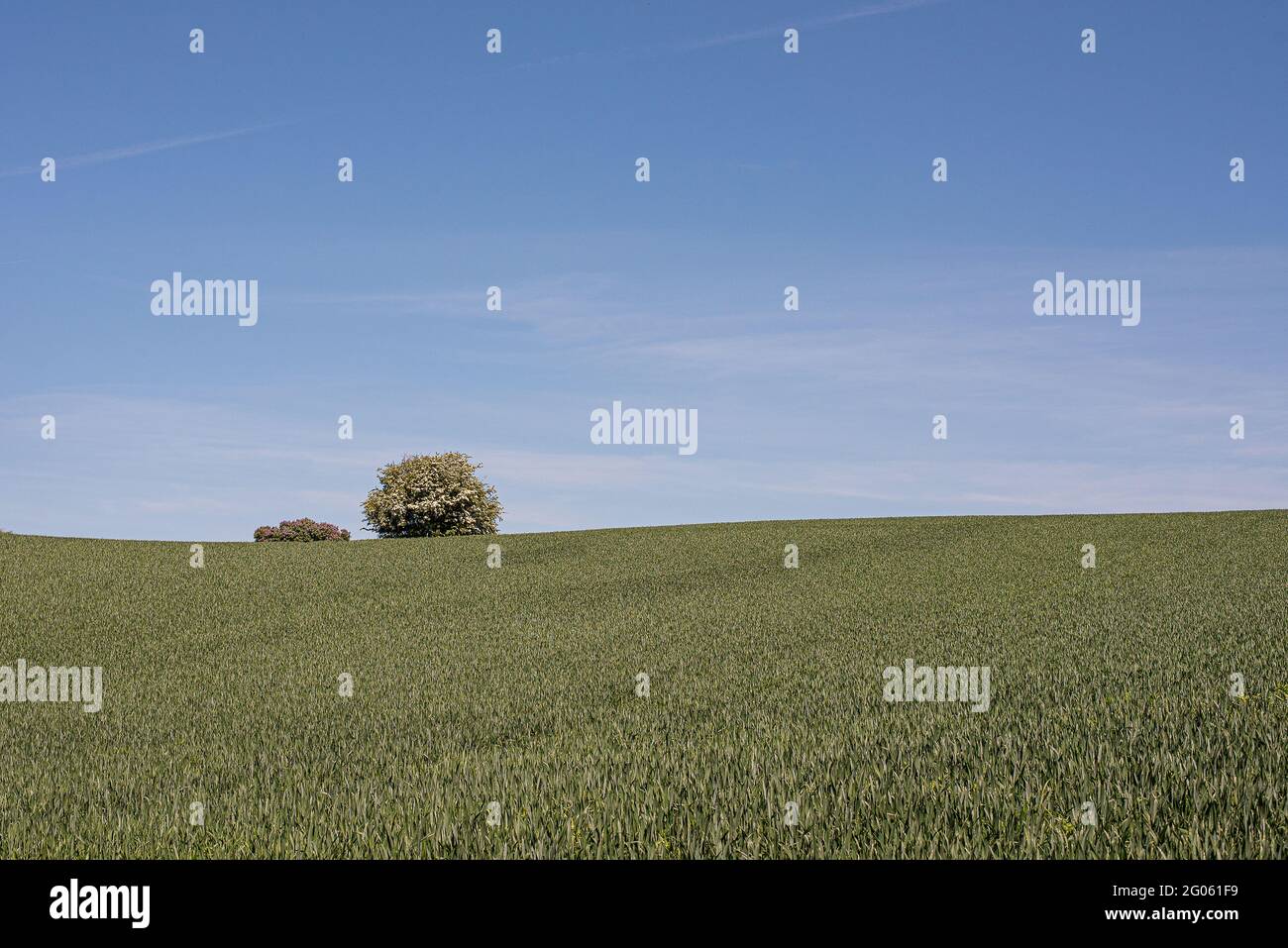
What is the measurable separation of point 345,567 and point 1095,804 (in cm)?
3383

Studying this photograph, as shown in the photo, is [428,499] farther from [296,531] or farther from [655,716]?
[655,716]

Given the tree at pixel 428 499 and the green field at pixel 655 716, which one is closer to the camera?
the green field at pixel 655 716

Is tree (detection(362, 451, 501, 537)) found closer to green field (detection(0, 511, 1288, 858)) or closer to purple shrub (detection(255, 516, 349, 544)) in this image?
purple shrub (detection(255, 516, 349, 544))

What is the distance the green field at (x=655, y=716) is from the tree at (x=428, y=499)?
4243 centimetres

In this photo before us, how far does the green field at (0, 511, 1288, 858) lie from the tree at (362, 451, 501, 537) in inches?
1671

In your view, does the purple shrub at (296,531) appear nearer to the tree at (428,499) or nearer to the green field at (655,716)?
the tree at (428,499)

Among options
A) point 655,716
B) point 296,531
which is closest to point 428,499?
point 296,531

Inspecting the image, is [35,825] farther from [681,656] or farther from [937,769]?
[681,656]

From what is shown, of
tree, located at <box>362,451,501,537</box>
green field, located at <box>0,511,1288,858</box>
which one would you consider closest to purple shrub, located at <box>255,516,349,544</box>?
tree, located at <box>362,451,501,537</box>

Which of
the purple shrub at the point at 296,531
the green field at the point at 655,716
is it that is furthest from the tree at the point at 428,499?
the green field at the point at 655,716

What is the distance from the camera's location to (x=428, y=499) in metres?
77.2

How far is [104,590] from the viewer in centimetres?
3188

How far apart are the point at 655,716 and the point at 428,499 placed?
2610 inches

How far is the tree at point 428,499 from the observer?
254ft
